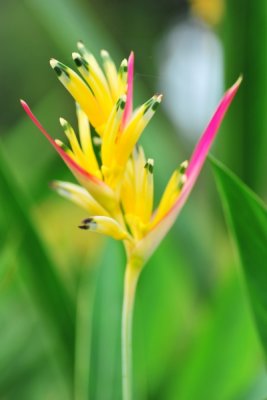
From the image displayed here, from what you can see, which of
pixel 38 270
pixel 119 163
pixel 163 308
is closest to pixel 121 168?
pixel 119 163

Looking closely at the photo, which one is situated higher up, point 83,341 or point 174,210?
point 174,210

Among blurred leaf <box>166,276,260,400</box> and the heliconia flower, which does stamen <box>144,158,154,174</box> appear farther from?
blurred leaf <box>166,276,260,400</box>

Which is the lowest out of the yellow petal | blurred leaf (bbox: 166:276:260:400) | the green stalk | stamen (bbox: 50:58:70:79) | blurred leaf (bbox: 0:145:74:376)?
blurred leaf (bbox: 166:276:260:400)

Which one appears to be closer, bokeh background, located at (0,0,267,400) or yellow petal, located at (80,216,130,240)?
yellow petal, located at (80,216,130,240)

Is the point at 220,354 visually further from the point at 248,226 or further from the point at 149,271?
the point at 248,226

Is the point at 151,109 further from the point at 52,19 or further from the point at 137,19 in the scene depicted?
the point at 137,19

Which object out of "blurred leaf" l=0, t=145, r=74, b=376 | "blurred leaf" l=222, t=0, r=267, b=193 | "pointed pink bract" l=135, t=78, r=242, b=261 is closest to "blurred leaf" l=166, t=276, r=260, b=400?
"blurred leaf" l=0, t=145, r=74, b=376
